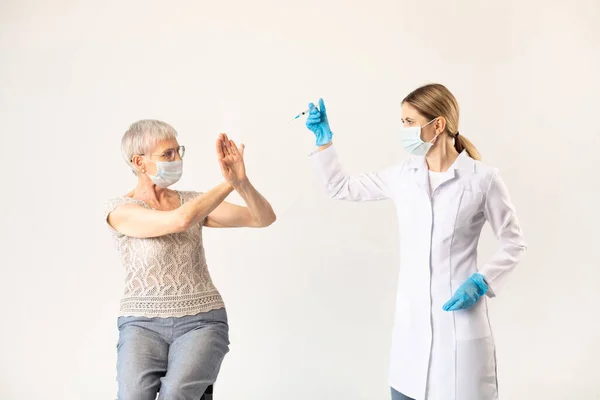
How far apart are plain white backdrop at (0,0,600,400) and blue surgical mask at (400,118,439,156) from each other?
1241 millimetres

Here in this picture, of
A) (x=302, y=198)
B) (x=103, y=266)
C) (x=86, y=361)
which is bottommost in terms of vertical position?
(x=86, y=361)

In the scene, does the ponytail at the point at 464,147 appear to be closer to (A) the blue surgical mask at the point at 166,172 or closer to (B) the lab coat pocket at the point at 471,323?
(B) the lab coat pocket at the point at 471,323

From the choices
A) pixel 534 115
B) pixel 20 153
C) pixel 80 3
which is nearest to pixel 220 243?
pixel 20 153

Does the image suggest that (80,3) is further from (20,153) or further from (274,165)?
(274,165)

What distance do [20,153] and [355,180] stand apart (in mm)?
1915

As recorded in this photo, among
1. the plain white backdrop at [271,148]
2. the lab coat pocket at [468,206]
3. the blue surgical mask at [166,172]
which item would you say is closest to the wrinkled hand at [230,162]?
the blue surgical mask at [166,172]

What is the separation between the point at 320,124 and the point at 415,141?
1.28ft

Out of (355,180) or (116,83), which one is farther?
(116,83)

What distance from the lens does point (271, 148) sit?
3.71 meters

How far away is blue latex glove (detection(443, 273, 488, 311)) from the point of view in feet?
7.52

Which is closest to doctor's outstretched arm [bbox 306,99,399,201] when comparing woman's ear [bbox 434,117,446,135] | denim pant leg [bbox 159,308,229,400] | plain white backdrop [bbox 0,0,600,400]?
woman's ear [bbox 434,117,446,135]

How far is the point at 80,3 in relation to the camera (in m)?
3.76

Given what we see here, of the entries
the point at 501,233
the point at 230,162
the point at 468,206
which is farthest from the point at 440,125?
the point at 230,162

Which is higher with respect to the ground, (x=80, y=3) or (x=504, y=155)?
(x=80, y=3)
